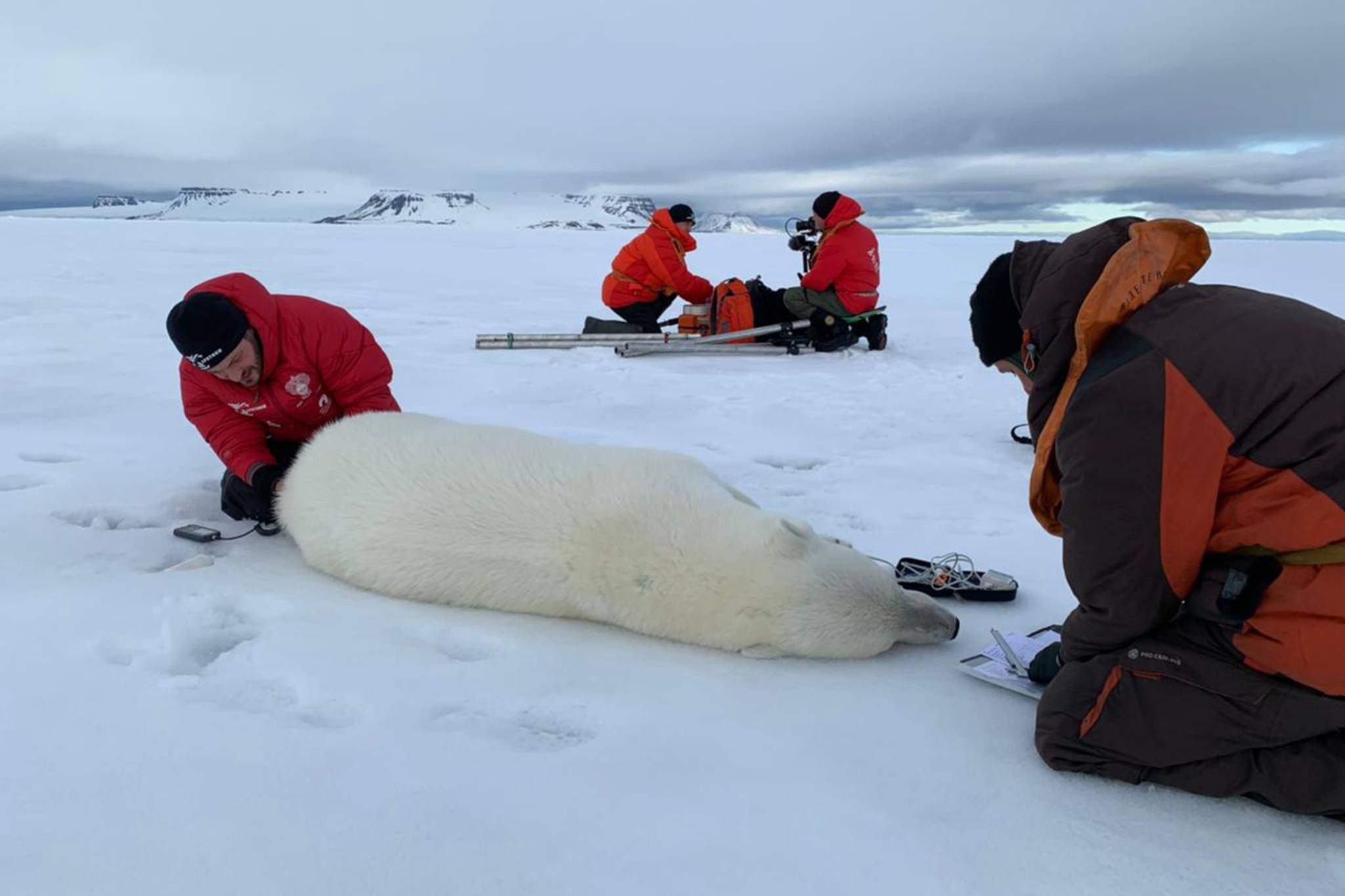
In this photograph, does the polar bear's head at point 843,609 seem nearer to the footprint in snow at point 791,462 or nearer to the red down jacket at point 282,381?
the footprint in snow at point 791,462

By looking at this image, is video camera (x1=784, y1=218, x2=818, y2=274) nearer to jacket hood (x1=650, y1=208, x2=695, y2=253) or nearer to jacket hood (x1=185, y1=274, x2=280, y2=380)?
jacket hood (x1=650, y1=208, x2=695, y2=253)

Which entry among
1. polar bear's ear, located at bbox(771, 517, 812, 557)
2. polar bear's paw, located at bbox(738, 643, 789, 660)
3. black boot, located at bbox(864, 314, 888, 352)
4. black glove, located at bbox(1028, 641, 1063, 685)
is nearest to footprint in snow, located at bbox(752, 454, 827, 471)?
polar bear's ear, located at bbox(771, 517, 812, 557)

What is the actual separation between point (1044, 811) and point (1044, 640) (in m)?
0.79

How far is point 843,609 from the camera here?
2471 millimetres

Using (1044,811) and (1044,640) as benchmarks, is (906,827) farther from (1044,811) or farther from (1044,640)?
(1044,640)

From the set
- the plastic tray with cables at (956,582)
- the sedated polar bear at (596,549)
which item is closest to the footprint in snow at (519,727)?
the sedated polar bear at (596,549)

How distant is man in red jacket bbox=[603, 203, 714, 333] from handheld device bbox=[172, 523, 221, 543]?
5.30 meters

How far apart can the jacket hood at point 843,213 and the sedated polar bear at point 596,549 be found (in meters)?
4.96

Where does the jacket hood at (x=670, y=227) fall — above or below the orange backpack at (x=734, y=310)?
above

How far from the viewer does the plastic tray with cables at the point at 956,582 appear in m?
2.83

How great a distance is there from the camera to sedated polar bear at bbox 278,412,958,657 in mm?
2488

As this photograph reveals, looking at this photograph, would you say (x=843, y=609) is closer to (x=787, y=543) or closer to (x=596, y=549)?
(x=787, y=543)

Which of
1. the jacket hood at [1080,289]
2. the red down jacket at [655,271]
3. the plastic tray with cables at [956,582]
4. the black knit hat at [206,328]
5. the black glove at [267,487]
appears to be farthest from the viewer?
the red down jacket at [655,271]

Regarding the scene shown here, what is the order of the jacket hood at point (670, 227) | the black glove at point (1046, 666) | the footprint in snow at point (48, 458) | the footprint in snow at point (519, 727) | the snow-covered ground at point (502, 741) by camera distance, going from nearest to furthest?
the snow-covered ground at point (502, 741) < the footprint in snow at point (519, 727) < the black glove at point (1046, 666) < the footprint in snow at point (48, 458) < the jacket hood at point (670, 227)
